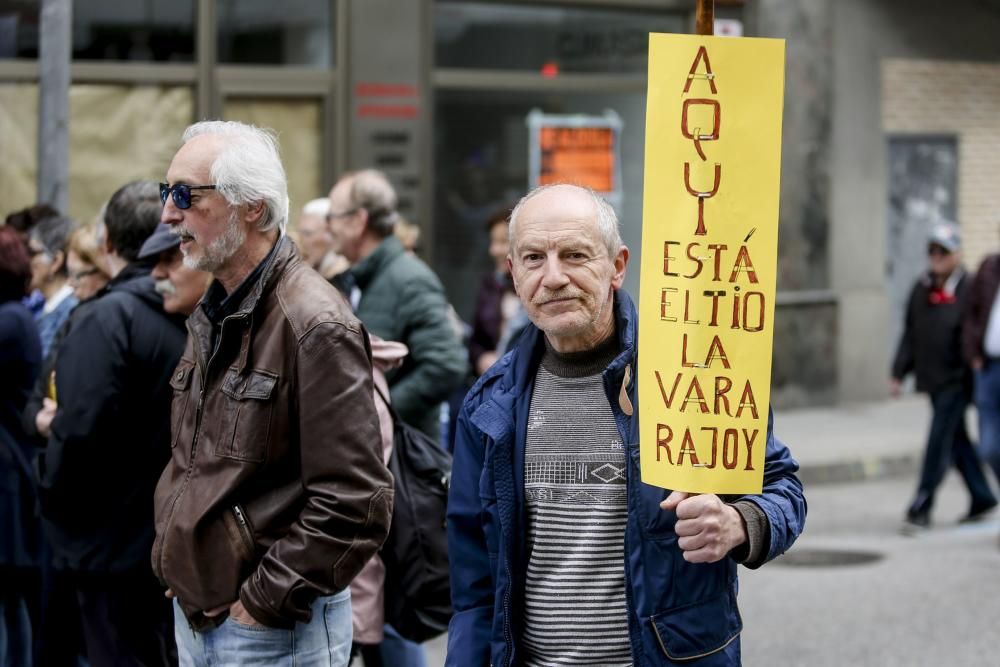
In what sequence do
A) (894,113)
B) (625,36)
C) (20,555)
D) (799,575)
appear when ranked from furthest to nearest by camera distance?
(894,113)
(625,36)
(799,575)
(20,555)

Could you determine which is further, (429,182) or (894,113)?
(894,113)

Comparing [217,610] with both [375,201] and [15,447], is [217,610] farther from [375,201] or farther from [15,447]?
[375,201]

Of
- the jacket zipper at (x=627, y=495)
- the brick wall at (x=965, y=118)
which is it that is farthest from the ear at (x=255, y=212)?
the brick wall at (x=965, y=118)

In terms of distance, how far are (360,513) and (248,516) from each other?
253 millimetres

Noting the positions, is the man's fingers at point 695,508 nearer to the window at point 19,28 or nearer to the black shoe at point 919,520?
the black shoe at point 919,520

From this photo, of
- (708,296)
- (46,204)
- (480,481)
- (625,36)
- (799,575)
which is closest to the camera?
(708,296)

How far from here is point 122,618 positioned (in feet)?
15.2

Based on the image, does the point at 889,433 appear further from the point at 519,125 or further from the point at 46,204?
the point at 46,204

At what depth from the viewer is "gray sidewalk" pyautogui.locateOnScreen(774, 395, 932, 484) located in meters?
13.2

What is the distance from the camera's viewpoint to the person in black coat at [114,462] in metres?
4.49

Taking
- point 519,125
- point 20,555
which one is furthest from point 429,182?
point 20,555

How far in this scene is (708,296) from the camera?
3.14m

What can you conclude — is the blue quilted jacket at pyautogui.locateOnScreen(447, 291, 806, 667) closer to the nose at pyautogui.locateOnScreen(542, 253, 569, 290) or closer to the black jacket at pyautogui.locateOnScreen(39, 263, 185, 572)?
the nose at pyautogui.locateOnScreen(542, 253, 569, 290)

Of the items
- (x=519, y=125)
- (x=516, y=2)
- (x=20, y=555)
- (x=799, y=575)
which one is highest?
(x=516, y=2)
